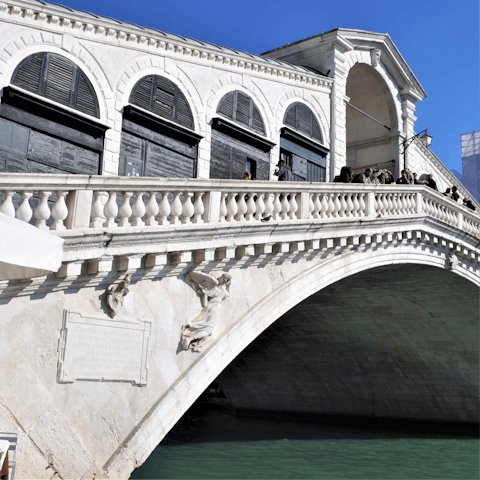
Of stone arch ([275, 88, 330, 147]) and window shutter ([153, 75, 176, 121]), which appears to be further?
stone arch ([275, 88, 330, 147])

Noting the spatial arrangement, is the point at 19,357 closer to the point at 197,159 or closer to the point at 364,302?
the point at 197,159

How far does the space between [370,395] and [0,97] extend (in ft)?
63.3

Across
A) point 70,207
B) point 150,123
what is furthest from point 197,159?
point 70,207

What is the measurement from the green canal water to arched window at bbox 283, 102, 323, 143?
873cm

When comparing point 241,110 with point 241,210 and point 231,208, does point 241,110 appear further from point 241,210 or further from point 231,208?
point 231,208

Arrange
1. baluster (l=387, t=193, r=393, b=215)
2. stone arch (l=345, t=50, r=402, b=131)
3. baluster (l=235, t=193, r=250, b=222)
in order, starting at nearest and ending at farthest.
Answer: baluster (l=235, t=193, r=250, b=222) < baluster (l=387, t=193, r=393, b=215) < stone arch (l=345, t=50, r=402, b=131)

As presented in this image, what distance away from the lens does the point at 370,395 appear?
2491cm

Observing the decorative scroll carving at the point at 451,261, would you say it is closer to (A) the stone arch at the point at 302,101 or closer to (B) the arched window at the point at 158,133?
(A) the stone arch at the point at 302,101

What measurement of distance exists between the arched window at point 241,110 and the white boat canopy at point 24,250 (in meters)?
9.03

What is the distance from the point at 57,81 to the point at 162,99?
243cm

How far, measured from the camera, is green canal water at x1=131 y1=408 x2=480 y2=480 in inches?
583

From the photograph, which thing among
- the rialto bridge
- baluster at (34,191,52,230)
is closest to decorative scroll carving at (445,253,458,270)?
the rialto bridge

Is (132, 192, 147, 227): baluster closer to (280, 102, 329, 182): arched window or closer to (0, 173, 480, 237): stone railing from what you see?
(0, 173, 480, 237): stone railing

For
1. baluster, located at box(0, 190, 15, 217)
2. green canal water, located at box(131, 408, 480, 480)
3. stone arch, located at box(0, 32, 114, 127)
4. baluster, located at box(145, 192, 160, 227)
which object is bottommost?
green canal water, located at box(131, 408, 480, 480)
